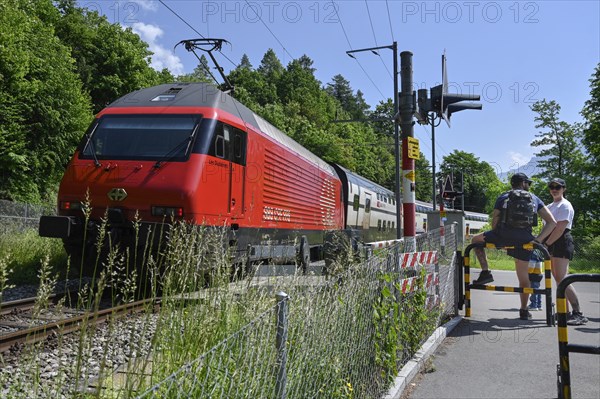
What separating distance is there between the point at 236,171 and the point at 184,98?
1586 mm

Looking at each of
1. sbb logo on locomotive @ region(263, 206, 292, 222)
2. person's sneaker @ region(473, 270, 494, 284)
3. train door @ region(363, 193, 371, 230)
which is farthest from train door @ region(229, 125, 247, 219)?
train door @ region(363, 193, 371, 230)

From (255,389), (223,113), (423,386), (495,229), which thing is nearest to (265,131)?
(223,113)

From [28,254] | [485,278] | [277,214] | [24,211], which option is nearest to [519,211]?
[485,278]

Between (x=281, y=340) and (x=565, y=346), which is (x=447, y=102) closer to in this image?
(x=565, y=346)

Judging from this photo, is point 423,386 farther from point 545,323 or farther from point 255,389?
point 545,323

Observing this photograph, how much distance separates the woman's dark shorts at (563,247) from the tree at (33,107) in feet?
85.7

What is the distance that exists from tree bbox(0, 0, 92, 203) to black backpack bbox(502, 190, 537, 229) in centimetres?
2563

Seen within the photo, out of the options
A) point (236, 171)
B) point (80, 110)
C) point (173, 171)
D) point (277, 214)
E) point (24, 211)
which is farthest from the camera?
point (80, 110)

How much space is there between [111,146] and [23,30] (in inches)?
1027

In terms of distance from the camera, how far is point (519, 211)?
7074mm

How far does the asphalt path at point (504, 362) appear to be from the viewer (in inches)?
177

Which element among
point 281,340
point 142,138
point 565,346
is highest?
point 142,138

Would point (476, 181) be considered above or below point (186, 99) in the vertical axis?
above

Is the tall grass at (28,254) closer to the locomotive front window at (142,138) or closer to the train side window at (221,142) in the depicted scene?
the locomotive front window at (142,138)
